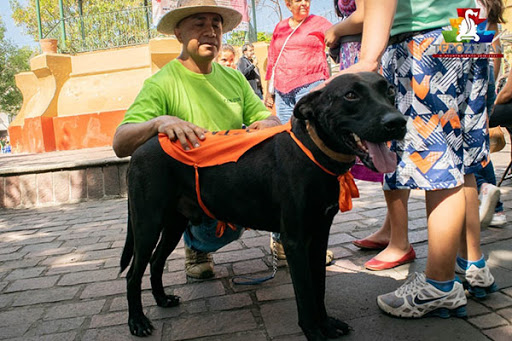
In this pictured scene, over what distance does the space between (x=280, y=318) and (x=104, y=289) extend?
149 cm

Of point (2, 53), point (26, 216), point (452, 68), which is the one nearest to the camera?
point (452, 68)

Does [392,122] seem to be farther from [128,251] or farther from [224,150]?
[128,251]

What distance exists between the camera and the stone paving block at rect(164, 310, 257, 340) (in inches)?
93.6

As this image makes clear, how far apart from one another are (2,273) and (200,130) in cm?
265

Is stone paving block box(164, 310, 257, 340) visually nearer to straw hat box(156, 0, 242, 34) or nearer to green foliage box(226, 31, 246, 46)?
straw hat box(156, 0, 242, 34)

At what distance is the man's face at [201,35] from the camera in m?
2.79

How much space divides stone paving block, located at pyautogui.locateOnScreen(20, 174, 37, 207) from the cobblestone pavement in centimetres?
280

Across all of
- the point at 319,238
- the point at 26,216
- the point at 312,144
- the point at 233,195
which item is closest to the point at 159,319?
the point at 233,195

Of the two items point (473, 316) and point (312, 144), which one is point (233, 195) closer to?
point (312, 144)

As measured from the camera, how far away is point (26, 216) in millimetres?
6508

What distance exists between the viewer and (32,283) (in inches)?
135

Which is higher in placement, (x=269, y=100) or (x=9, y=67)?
(x=9, y=67)

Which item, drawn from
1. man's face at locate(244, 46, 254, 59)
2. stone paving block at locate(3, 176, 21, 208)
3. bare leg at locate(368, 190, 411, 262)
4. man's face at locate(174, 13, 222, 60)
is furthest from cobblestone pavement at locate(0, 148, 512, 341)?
man's face at locate(244, 46, 254, 59)

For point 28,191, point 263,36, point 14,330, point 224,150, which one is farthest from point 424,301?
point 263,36
